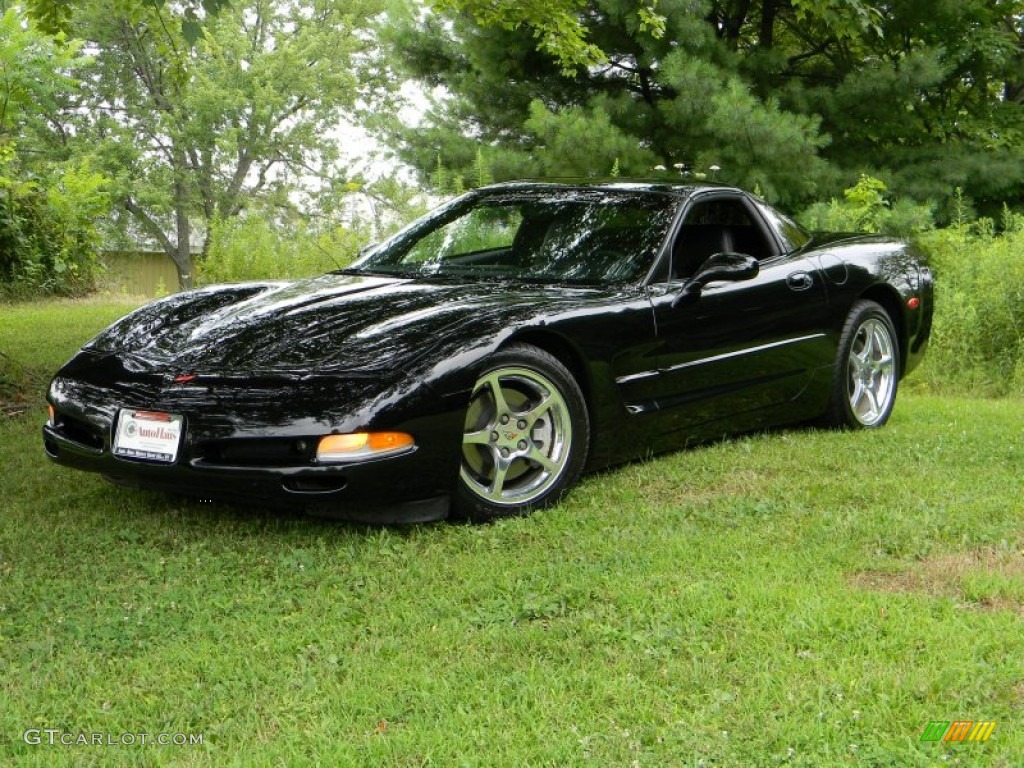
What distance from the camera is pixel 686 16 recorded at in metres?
13.3

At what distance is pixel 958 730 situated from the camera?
8.44 ft

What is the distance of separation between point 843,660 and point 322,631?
4.59 feet

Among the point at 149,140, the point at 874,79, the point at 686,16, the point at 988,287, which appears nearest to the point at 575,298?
the point at 988,287

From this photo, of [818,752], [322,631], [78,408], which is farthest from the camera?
[78,408]

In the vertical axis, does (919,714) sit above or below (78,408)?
below

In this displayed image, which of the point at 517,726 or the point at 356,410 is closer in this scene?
the point at 517,726

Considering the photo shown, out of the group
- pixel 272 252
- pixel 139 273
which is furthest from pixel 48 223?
pixel 139 273

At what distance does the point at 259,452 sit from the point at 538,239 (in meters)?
1.93

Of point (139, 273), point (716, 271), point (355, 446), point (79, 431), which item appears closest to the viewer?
point (355, 446)

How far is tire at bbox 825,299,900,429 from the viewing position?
20.0ft

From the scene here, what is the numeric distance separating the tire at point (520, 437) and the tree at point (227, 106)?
99.5 ft

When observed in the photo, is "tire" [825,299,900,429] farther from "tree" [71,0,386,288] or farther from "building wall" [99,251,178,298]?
"tree" [71,0,386,288]

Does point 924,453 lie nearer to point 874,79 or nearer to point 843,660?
point 843,660

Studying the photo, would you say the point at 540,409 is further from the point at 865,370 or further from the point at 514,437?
the point at 865,370
